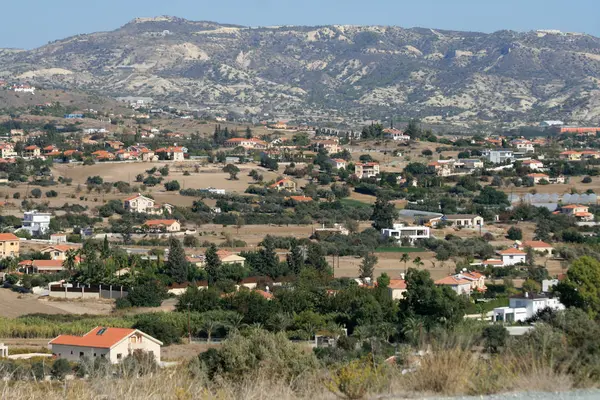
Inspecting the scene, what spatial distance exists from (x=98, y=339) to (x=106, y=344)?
547 mm

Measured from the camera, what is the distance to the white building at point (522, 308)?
20516 mm

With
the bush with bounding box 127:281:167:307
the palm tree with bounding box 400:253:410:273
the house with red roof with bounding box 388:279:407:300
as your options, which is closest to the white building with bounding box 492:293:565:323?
the house with red roof with bounding box 388:279:407:300

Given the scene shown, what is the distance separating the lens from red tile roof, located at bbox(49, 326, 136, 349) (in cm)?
1789

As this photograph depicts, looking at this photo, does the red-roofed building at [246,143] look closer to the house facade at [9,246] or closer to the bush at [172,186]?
the bush at [172,186]

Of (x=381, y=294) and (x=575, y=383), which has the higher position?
(x=575, y=383)

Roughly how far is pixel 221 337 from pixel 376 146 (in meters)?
47.4

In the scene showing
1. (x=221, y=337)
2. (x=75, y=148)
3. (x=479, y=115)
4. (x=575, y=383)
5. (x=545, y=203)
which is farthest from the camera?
(x=479, y=115)

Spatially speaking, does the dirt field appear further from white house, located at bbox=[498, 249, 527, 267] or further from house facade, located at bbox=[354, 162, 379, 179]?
house facade, located at bbox=[354, 162, 379, 179]

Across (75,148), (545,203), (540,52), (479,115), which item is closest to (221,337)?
(545,203)

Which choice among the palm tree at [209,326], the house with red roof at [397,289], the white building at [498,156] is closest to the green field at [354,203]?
the white building at [498,156]

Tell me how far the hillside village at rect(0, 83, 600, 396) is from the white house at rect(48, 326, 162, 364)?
0.14ft

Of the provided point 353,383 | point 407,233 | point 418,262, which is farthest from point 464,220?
point 353,383

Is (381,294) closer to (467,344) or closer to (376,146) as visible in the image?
(467,344)

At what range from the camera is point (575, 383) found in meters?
7.25
